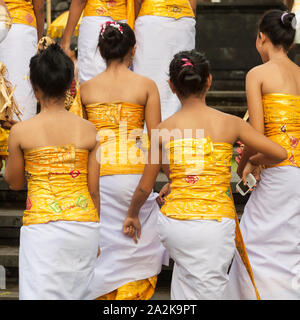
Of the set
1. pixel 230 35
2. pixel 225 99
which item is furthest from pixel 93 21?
pixel 230 35

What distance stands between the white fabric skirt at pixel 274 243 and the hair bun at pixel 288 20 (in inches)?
32.4

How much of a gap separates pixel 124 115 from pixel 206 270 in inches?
41.4

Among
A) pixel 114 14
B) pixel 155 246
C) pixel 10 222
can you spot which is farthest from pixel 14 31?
pixel 155 246

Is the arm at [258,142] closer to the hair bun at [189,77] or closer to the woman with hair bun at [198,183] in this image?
the woman with hair bun at [198,183]

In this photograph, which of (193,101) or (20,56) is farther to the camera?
(20,56)

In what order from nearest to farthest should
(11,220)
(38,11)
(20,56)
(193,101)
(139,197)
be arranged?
(193,101)
(139,197)
(11,220)
(20,56)
(38,11)

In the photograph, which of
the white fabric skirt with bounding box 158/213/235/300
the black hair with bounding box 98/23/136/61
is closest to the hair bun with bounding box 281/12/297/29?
the black hair with bounding box 98/23/136/61

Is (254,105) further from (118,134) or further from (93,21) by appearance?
(93,21)

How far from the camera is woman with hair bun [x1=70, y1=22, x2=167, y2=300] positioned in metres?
3.52

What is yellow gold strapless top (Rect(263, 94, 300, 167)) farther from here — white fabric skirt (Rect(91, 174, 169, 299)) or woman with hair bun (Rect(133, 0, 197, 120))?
woman with hair bun (Rect(133, 0, 197, 120))

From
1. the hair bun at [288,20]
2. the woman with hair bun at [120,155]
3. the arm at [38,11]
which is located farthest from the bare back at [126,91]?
the arm at [38,11]

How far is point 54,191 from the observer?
9.68 feet

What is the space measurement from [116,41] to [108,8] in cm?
90

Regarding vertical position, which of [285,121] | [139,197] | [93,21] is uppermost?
[93,21]
